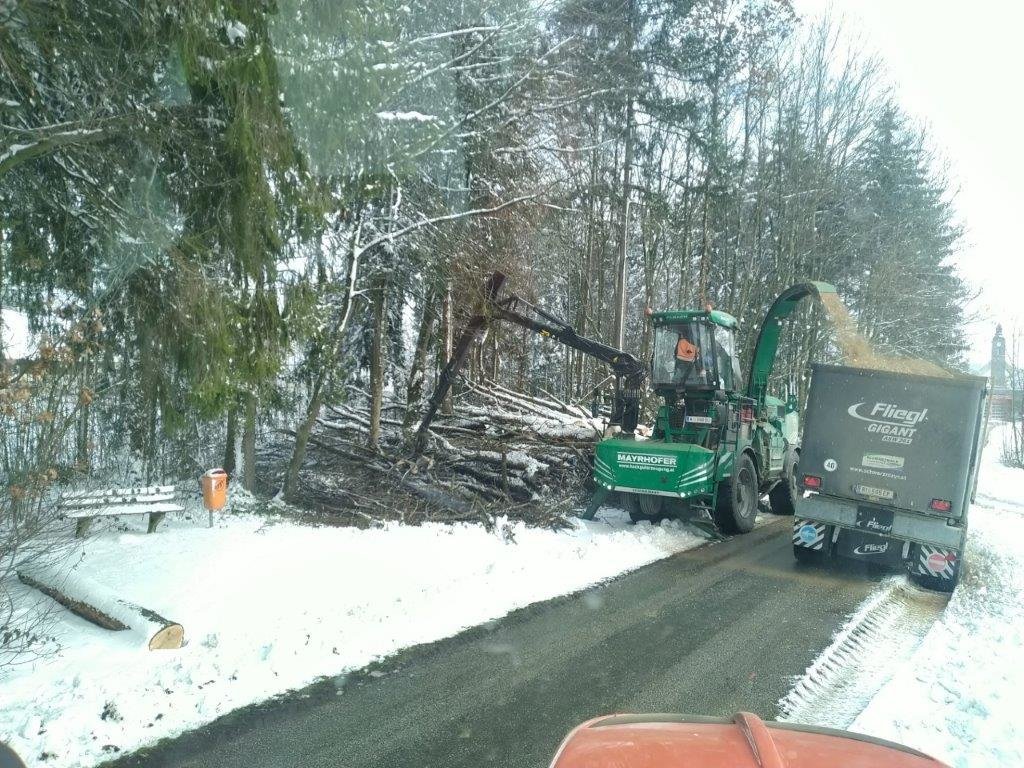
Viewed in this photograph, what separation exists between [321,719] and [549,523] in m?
6.37

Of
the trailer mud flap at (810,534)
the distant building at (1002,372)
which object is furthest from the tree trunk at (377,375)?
the distant building at (1002,372)

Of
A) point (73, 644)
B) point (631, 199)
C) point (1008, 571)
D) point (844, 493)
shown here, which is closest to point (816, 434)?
point (844, 493)

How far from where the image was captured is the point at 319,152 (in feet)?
25.8

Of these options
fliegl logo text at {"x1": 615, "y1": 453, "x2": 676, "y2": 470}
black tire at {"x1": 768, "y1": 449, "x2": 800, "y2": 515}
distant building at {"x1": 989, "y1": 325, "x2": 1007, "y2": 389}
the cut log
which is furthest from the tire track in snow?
distant building at {"x1": 989, "y1": 325, "x2": 1007, "y2": 389}

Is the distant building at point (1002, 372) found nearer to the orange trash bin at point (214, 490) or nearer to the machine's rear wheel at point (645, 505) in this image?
the machine's rear wheel at point (645, 505)

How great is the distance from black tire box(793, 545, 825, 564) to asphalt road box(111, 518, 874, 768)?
1272mm

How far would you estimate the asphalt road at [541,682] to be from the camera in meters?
4.32

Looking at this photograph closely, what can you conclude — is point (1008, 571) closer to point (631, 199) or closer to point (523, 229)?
point (523, 229)

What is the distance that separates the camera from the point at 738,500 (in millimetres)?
11234

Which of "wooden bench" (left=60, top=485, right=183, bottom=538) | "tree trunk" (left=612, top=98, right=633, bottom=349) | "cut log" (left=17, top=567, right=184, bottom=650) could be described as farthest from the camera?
"tree trunk" (left=612, top=98, right=633, bottom=349)

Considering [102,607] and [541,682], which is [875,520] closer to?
[541,682]

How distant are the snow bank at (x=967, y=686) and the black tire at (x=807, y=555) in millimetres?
1653

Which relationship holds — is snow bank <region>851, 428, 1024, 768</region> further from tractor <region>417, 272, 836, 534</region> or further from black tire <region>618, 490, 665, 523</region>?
black tire <region>618, 490, 665, 523</region>

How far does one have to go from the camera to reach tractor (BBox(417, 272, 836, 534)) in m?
10.5
